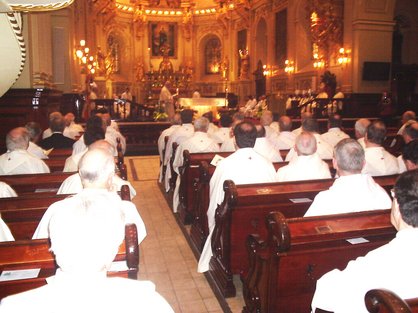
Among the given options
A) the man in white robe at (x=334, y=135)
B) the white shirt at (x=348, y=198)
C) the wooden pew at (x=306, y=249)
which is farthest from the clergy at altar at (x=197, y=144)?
the wooden pew at (x=306, y=249)

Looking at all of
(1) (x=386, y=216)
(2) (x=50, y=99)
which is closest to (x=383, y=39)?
(2) (x=50, y=99)

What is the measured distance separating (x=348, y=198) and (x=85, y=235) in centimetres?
211

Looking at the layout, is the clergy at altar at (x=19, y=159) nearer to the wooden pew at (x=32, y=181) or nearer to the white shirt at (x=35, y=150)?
Result: the wooden pew at (x=32, y=181)

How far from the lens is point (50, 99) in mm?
8602

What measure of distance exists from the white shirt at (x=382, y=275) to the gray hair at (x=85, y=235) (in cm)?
104

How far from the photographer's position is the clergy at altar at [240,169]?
3979 millimetres

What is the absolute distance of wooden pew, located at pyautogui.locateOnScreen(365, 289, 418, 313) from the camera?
51.0 inches

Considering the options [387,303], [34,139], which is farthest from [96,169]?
[34,139]

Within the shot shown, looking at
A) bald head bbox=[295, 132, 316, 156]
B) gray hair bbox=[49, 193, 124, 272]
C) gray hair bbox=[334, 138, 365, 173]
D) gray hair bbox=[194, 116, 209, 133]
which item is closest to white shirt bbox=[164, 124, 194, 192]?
gray hair bbox=[194, 116, 209, 133]

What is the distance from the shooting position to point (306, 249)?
251cm

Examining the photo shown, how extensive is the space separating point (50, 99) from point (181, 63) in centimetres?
1676

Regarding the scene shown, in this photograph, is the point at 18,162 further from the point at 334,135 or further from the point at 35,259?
the point at 334,135

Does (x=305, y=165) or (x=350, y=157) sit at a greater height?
(x=350, y=157)

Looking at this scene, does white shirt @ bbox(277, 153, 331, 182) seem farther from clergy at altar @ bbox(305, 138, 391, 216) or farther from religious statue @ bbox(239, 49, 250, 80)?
religious statue @ bbox(239, 49, 250, 80)
